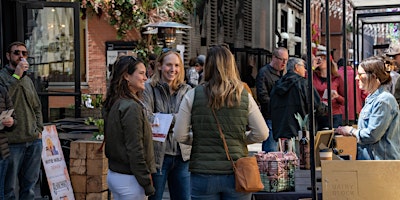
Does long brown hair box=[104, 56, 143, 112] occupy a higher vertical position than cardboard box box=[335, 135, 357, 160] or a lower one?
higher

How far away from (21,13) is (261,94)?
379 cm

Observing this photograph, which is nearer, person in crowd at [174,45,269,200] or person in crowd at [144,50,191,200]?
person in crowd at [174,45,269,200]

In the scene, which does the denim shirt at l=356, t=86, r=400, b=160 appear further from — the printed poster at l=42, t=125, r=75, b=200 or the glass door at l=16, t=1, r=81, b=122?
the glass door at l=16, t=1, r=81, b=122

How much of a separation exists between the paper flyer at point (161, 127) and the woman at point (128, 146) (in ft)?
2.63

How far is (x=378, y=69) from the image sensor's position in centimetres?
655

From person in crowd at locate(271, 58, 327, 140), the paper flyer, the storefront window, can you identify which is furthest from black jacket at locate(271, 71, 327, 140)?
the paper flyer

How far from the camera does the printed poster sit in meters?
8.83

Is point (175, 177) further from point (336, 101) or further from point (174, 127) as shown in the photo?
point (336, 101)

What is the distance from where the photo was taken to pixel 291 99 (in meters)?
10.4

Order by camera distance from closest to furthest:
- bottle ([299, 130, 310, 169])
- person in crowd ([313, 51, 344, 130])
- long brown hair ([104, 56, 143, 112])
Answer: long brown hair ([104, 56, 143, 112]), bottle ([299, 130, 310, 169]), person in crowd ([313, 51, 344, 130])

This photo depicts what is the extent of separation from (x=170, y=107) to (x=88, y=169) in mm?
2310

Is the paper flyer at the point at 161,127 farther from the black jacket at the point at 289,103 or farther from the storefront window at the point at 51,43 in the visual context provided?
the storefront window at the point at 51,43

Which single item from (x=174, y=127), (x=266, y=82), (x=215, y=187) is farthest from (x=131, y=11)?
(x=215, y=187)

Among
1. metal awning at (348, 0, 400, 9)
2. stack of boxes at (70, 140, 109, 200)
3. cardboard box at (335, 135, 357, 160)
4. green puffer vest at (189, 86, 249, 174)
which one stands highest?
metal awning at (348, 0, 400, 9)
